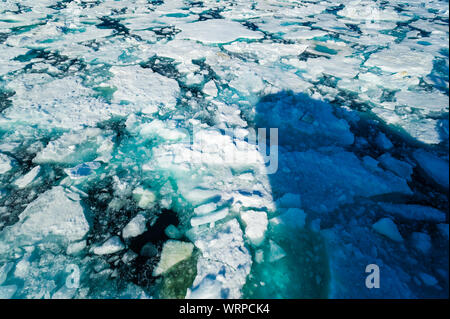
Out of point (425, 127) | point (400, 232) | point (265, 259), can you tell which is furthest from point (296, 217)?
point (425, 127)

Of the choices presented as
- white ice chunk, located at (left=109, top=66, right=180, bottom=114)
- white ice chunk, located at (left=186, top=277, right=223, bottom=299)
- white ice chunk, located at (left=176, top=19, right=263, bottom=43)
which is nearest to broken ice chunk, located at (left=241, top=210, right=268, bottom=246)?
white ice chunk, located at (left=186, top=277, right=223, bottom=299)

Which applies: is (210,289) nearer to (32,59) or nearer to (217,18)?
(32,59)

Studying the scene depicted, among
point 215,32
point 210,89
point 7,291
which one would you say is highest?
point 215,32

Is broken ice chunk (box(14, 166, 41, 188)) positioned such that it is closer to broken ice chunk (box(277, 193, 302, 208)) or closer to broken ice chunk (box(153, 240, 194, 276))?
broken ice chunk (box(153, 240, 194, 276))

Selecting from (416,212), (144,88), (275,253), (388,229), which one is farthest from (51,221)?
(416,212)

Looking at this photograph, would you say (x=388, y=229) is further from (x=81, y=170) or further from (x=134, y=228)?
(x=81, y=170)

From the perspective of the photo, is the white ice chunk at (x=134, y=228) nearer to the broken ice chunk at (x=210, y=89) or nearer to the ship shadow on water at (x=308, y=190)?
the ship shadow on water at (x=308, y=190)
